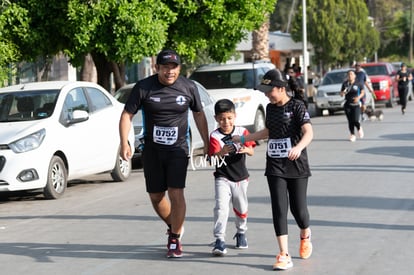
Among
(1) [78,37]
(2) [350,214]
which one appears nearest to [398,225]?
(2) [350,214]

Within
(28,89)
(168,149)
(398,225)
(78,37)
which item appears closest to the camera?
(168,149)

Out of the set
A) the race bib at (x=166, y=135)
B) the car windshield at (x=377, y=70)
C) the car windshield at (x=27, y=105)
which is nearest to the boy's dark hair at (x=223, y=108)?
the race bib at (x=166, y=135)

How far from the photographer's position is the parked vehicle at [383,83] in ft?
110


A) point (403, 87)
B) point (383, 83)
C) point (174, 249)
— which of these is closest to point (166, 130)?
point (174, 249)

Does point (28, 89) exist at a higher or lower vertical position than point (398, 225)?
higher

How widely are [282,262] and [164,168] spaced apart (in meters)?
1.49

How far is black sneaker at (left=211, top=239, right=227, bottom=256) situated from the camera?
26.9 ft

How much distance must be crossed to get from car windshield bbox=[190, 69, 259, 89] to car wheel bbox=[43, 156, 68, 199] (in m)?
8.53

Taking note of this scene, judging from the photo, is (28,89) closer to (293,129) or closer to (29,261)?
(29,261)

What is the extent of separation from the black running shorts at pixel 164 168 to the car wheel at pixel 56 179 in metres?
4.50

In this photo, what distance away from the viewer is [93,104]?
1424 centimetres

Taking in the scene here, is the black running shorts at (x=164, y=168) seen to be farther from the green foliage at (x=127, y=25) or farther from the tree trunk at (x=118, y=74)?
the tree trunk at (x=118, y=74)

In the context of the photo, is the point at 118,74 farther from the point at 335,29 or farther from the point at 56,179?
the point at 335,29

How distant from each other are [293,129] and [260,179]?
6.37 m
